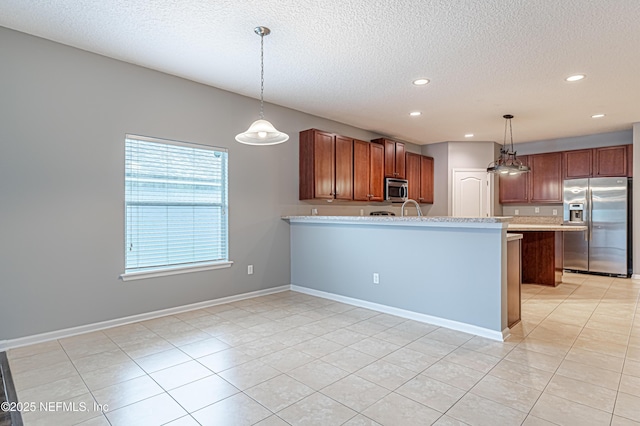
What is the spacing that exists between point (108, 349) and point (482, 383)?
9.44 feet

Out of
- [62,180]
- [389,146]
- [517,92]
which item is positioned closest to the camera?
[62,180]

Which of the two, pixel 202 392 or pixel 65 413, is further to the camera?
pixel 202 392

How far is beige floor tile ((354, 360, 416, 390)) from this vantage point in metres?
2.33

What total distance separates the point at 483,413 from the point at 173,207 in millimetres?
3467

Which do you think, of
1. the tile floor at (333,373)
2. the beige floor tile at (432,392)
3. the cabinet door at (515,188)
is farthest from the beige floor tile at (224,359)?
the cabinet door at (515,188)

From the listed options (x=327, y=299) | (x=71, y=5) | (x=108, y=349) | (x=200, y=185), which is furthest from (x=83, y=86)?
(x=327, y=299)

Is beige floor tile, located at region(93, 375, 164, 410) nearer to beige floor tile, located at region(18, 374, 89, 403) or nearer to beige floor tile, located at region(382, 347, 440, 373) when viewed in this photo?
beige floor tile, located at region(18, 374, 89, 403)

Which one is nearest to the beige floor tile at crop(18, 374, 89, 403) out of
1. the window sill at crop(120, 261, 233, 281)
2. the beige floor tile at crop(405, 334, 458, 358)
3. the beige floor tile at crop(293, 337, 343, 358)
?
the window sill at crop(120, 261, 233, 281)

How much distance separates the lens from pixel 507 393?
218 centimetres

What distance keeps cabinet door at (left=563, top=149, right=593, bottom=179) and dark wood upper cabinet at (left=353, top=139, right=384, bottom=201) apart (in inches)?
147

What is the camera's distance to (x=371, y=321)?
3639 mm

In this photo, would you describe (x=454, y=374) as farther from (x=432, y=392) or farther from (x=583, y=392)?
(x=583, y=392)

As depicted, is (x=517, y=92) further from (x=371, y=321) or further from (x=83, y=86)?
(x=83, y=86)

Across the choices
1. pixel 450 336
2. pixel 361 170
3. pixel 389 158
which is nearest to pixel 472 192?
pixel 389 158
